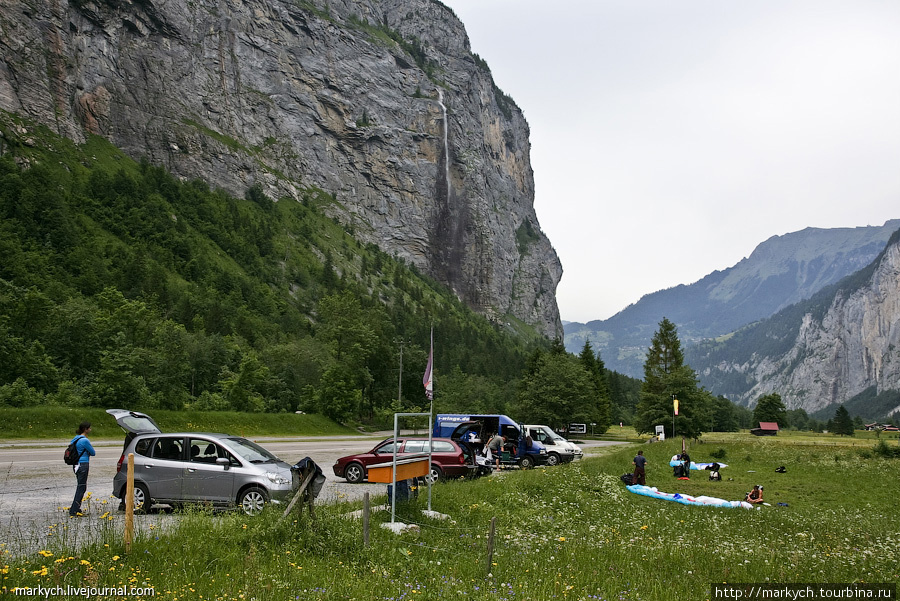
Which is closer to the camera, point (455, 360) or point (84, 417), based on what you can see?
point (84, 417)

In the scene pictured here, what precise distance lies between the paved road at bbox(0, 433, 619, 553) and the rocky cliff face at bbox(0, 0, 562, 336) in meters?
101

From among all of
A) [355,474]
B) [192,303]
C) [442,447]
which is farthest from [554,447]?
[192,303]

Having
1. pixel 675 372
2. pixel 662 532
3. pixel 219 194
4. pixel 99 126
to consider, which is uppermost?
pixel 99 126

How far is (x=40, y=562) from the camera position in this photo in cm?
779

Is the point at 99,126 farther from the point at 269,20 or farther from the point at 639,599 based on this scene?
the point at 639,599

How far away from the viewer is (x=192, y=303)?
81750 millimetres

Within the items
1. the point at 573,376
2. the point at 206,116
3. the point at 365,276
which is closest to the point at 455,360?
the point at 365,276

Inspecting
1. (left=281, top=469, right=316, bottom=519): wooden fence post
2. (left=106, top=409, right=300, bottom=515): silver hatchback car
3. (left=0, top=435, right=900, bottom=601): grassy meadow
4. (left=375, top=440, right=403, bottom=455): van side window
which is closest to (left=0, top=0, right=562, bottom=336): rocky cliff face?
(left=375, top=440, right=403, bottom=455): van side window

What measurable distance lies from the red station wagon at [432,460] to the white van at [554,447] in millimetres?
10678

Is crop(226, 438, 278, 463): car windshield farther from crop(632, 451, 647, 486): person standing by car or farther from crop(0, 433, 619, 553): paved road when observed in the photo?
crop(632, 451, 647, 486): person standing by car

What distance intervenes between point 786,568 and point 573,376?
55686 mm

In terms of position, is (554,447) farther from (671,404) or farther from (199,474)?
(671,404)

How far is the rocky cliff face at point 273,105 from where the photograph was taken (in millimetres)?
113250

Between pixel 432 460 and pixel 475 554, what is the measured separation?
11014 mm
